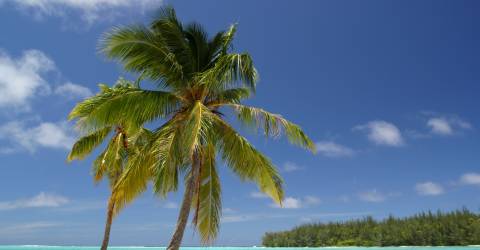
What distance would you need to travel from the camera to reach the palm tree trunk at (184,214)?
965 cm

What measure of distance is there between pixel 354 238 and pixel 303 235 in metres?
13.6

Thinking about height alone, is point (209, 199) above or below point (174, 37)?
below

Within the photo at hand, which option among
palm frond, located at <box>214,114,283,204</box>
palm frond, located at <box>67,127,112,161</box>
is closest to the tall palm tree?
palm frond, located at <box>214,114,283,204</box>

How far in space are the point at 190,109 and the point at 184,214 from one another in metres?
2.66

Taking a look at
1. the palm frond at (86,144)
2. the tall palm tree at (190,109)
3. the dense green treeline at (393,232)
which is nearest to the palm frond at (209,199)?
the tall palm tree at (190,109)

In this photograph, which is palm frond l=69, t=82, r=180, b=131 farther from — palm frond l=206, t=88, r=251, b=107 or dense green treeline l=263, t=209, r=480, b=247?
dense green treeline l=263, t=209, r=480, b=247

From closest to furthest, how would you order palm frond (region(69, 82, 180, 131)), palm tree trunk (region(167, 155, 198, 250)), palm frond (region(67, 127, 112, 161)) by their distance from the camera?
palm tree trunk (region(167, 155, 198, 250)) < palm frond (region(69, 82, 180, 131)) < palm frond (region(67, 127, 112, 161))

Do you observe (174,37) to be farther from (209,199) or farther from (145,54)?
(209,199)

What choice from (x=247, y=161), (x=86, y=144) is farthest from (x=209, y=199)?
(x=86, y=144)

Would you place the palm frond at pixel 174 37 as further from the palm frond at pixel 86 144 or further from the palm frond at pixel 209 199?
the palm frond at pixel 86 144

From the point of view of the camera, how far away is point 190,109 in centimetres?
1117

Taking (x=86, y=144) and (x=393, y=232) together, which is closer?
(x=86, y=144)

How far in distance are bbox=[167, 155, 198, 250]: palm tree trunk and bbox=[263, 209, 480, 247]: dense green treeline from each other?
235 feet

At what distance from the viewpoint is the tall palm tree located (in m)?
Result: 10.5
